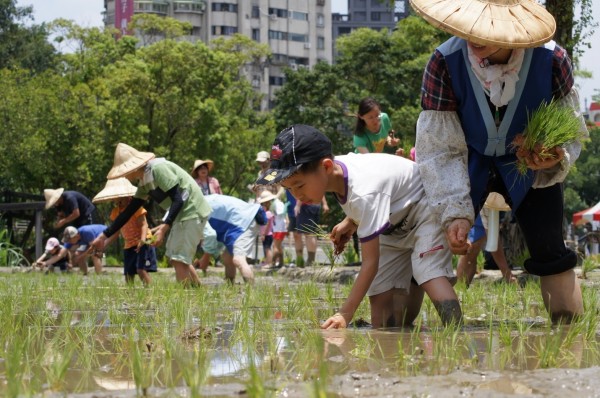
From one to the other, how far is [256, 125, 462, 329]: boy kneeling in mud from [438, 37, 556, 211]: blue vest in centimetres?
38

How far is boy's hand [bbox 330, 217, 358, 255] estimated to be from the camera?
17.0 feet

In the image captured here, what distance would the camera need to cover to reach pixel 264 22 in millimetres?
100812

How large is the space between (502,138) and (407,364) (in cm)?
168

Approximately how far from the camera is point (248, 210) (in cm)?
1082

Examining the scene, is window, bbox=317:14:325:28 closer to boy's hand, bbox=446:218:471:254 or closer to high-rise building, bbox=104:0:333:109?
high-rise building, bbox=104:0:333:109

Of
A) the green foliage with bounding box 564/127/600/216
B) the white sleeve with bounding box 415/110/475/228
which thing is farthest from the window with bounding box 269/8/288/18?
the white sleeve with bounding box 415/110/475/228

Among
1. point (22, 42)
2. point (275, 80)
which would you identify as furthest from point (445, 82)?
point (275, 80)

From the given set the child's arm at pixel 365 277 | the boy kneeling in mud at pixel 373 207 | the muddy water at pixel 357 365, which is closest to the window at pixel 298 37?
the boy kneeling in mud at pixel 373 207

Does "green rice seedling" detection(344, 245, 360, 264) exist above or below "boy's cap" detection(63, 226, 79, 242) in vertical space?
below

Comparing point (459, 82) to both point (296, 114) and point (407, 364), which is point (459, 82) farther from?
point (296, 114)

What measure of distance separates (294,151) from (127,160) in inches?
180

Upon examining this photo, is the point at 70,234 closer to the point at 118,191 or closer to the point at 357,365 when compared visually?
the point at 118,191

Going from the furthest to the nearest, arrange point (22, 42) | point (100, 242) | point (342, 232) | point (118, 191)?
point (22, 42) < point (118, 191) < point (100, 242) < point (342, 232)

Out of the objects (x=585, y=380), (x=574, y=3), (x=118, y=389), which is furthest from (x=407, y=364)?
(x=574, y=3)
